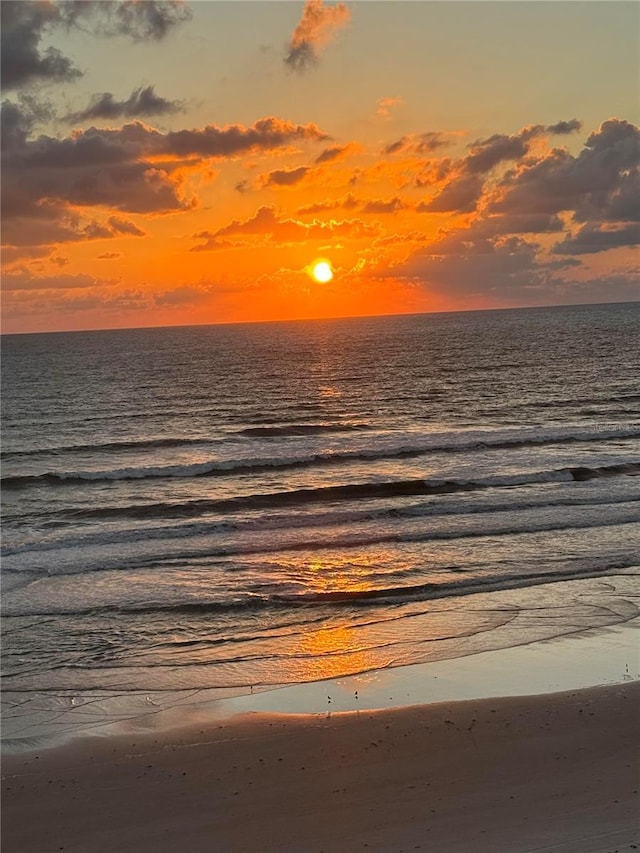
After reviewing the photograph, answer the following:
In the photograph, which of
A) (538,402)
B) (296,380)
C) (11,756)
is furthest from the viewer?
(296,380)

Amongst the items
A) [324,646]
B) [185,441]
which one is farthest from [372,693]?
[185,441]

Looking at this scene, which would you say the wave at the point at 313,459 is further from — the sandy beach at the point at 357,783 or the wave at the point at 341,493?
the sandy beach at the point at 357,783

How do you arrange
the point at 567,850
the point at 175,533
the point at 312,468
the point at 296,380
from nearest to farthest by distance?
the point at 567,850
the point at 175,533
the point at 312,468
the point at 296,380

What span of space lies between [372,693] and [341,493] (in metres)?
16.5

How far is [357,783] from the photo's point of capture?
9.69 m

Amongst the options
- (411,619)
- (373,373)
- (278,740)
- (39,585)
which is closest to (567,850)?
(278,740)

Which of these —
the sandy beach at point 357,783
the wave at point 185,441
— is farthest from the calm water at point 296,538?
the sandy beach at point 357,783

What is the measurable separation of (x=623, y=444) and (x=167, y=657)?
2659 centimetres

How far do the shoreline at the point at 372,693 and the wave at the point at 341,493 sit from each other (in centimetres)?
1390

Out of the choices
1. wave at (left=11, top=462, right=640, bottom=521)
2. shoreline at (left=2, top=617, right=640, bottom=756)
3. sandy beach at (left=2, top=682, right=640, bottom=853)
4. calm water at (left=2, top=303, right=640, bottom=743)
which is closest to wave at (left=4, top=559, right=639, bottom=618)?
calm water at (left=2, top=303, right=640, bottom=743)

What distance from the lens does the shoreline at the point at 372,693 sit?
38.6 ft

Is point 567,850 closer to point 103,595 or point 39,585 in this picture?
point 103,595

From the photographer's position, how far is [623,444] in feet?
118

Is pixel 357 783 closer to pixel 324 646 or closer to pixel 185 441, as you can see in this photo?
pixel 324 646
